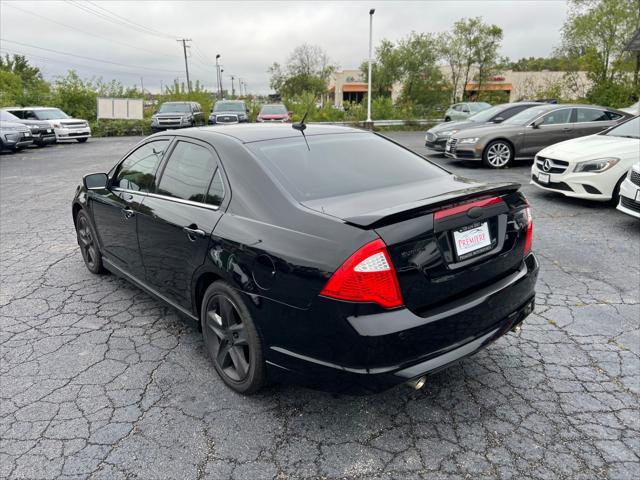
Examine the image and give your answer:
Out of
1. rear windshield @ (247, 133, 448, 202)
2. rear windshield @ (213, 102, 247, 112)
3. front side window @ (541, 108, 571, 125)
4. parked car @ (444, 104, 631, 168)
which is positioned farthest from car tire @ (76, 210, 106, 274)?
rear windshield @ (213, 102, 247, 112)

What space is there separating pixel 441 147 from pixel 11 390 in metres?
12.0

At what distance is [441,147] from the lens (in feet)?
43.4

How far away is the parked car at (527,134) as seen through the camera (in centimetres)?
1117

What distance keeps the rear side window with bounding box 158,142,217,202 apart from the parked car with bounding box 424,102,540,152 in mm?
10242

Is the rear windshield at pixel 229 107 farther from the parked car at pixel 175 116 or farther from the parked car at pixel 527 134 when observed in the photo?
the parked car at pixel 527 134

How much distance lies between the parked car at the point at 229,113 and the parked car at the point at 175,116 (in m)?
1.77

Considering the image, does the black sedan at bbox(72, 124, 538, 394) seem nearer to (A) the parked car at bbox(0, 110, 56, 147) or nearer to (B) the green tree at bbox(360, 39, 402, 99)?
(A) the parked car at bbox(0, 110, 56, 147)

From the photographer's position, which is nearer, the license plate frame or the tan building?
the license plate frame

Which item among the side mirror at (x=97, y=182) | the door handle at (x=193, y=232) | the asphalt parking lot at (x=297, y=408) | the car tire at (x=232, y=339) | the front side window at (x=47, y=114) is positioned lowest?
the asphalt parking lot at (x=297, y=408)

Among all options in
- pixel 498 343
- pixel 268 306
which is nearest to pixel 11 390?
pixel 268 306

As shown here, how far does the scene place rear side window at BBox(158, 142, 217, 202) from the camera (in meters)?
3.18

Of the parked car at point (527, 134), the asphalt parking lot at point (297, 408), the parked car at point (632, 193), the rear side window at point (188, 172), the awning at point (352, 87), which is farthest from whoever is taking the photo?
the awning at point (352, 87)

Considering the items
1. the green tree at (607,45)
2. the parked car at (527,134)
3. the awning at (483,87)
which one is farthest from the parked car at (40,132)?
the awning at (483,87)

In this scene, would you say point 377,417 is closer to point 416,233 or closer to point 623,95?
point 416,233
